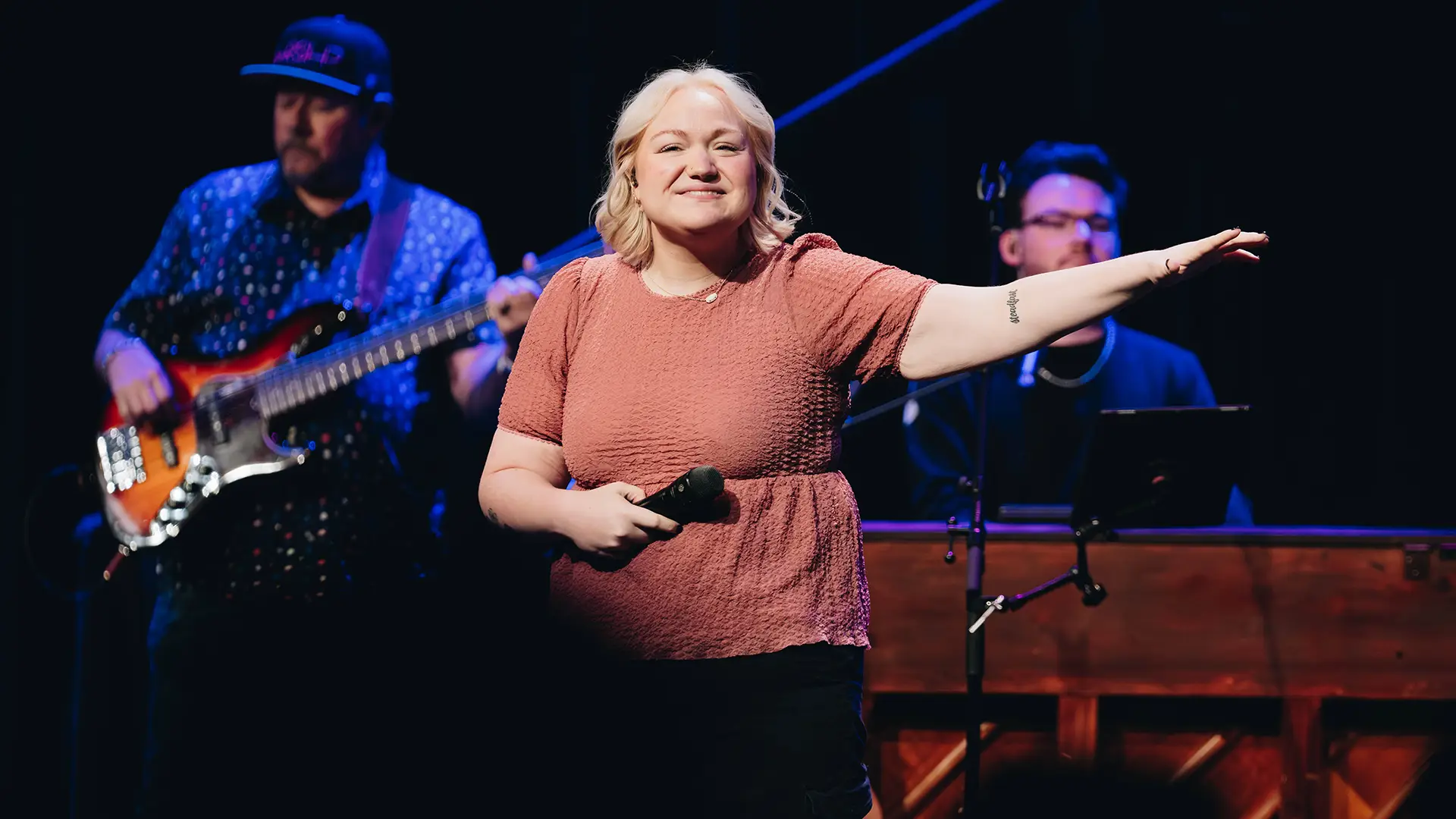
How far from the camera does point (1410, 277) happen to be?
3604 millimetres

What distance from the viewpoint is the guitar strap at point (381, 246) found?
2.60 meters

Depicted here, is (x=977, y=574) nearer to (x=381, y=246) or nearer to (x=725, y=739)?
(x=725, y=739)

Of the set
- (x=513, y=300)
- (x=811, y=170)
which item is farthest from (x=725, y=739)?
(x=811, y=170)

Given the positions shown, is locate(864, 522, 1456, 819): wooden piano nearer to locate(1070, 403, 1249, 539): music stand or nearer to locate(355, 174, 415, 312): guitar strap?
locate(1070, 403, 1249, 539): music stand

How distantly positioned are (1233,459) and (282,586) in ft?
6.24

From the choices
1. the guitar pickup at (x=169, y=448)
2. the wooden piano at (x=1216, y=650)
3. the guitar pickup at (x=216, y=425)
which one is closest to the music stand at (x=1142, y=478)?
the wooden piano at (x=1216, y=650)

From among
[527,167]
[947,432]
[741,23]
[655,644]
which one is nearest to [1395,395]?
[947,432]

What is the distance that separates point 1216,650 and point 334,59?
2206mm

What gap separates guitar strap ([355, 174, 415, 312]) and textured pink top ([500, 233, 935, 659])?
3.74ft

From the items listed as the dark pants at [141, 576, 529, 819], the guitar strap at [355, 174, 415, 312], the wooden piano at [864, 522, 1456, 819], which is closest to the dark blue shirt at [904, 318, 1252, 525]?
the wooden piano at [864, 522, 1456, 819]

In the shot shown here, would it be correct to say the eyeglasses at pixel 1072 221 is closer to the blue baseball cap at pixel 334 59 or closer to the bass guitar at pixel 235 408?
the bass guitar at pixel 235 408

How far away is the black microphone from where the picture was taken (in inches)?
54.4

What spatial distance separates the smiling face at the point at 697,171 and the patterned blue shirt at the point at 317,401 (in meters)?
1.04

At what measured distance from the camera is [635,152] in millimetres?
1668
